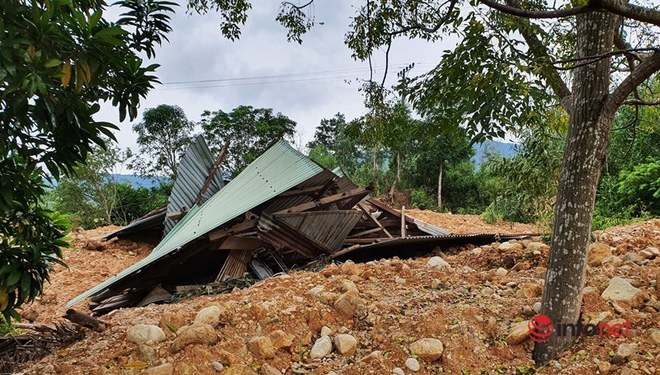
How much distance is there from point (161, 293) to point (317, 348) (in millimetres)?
3765

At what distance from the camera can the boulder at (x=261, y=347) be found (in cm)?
232

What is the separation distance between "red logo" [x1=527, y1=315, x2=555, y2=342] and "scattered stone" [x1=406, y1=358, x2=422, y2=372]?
0.80 meters

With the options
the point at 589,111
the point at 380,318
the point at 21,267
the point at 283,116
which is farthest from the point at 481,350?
the point at 283,116

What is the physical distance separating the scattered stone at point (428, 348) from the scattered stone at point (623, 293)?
1.37 meters

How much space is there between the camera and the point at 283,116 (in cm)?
2197

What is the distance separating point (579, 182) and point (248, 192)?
445cm

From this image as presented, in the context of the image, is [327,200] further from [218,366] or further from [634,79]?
[634,79]

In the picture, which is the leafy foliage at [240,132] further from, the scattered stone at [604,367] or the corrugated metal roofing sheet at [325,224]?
the scattered stone at [604,367]

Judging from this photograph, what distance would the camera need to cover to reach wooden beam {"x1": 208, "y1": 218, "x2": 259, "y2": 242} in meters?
5.11

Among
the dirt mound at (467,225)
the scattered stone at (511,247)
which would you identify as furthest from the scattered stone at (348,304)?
the dirt mound at (467,225)

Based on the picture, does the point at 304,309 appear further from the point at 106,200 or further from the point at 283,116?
the point at 283,116

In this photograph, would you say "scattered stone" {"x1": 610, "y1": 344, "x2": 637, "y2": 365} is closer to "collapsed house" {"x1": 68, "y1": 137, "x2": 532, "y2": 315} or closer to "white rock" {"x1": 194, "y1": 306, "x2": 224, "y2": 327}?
"white rock" {"x1": 194, "y1": 306, "x2": 224, "y2": 327}

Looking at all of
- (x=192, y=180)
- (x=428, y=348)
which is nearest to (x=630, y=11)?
(x=428, y=348)

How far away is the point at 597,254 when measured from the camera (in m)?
3.74
